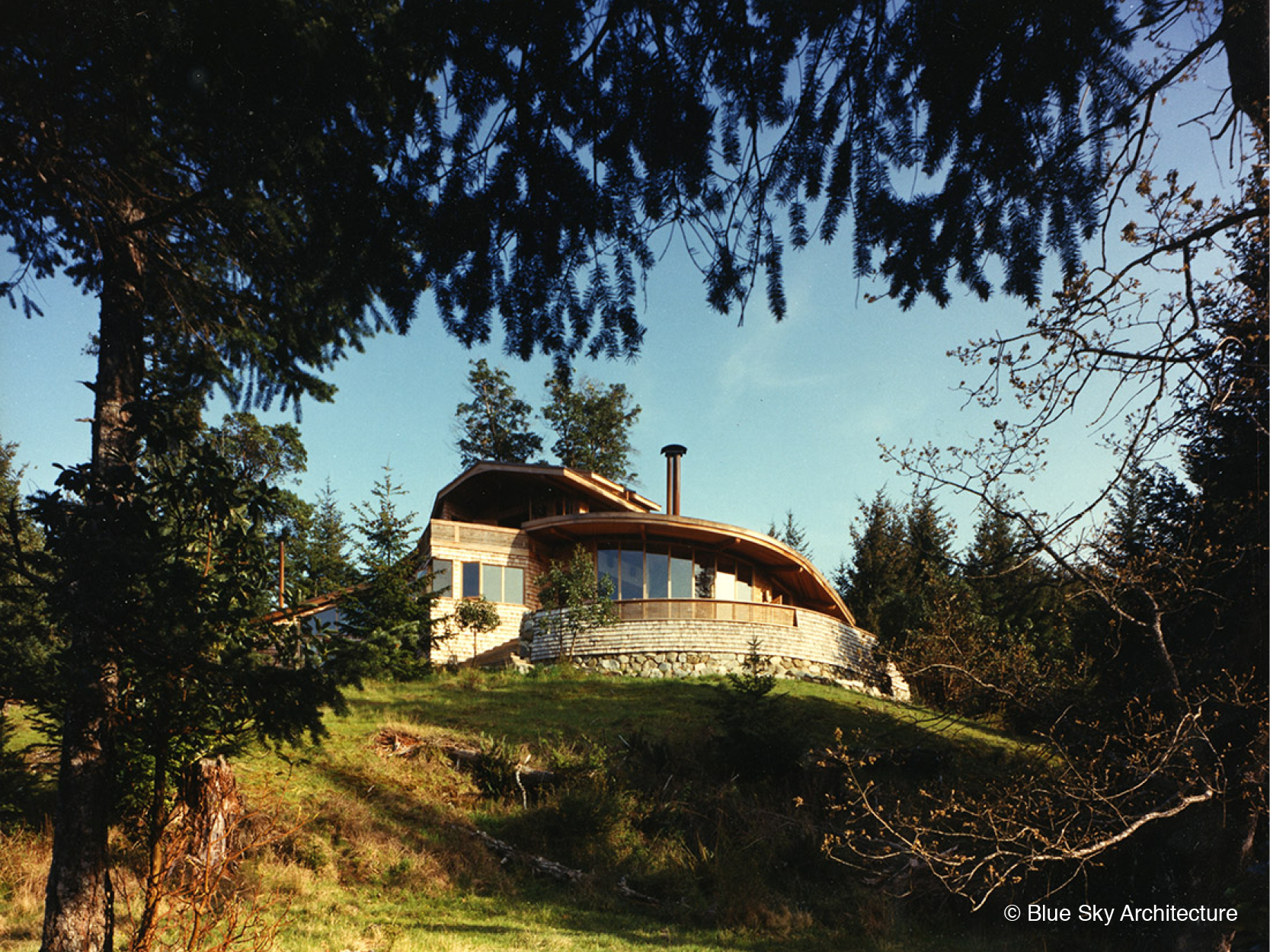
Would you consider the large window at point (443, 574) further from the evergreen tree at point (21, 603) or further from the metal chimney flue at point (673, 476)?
the evergreen tree at point (21, 603)

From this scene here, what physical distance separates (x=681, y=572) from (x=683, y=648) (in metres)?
4.27

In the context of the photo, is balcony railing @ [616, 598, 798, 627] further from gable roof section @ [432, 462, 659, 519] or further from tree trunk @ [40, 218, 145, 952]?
tree trunk @ [40, 218, 145, 952]

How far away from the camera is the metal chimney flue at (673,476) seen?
30406mm

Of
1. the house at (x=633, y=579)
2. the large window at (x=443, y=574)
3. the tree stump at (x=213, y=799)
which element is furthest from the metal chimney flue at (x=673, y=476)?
the tree stump at (x=213, y=799)

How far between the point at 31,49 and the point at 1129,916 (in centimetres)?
1281

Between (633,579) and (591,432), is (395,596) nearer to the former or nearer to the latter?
(633,579)

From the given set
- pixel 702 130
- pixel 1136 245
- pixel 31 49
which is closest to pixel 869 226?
pixel 702 130

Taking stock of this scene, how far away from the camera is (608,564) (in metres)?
26.7

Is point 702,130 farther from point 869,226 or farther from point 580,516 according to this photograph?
point 580,516

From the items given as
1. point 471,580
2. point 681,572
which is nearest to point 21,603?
point 471,580

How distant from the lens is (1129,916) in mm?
8336

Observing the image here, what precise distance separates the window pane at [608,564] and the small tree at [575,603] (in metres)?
1.60

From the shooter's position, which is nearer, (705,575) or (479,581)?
(479,581)

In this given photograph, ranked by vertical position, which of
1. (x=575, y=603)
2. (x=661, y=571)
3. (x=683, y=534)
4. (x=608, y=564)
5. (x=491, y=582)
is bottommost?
(x=575, y=603)
